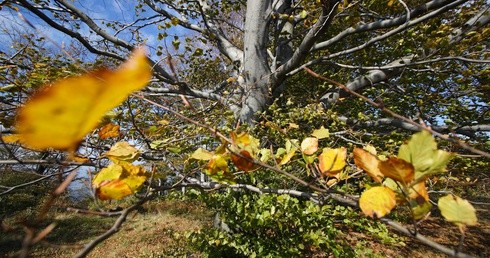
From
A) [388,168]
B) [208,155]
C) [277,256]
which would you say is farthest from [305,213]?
[388,168]

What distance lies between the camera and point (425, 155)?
528 mm

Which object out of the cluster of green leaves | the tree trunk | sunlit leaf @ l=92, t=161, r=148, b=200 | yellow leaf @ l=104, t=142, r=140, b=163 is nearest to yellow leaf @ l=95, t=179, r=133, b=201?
sunlit leaf @ l=92, t=161, r=148, b=200

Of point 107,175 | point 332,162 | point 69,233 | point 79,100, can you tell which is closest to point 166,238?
point 69,233

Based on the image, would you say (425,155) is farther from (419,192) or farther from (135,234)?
(135,234)

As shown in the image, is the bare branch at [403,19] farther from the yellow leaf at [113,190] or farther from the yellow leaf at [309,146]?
the yellow leaf at [113,190]

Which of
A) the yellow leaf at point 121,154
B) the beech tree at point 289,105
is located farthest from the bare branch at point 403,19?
the yellow leaf at point 121,154

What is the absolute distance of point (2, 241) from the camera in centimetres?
852

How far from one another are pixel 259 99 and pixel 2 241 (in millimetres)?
10023

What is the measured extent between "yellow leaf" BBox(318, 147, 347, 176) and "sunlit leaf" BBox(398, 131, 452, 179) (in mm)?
282

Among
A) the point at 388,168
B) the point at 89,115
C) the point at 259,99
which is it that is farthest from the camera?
the point at 259,99

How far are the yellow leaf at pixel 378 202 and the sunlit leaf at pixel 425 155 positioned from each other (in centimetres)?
11

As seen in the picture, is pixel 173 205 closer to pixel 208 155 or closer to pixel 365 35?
pixel 365 35

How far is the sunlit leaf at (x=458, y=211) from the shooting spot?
20.6 inches

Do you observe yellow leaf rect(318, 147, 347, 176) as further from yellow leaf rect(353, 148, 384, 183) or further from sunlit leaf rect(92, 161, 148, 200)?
sunlit leaf rect(92, 161, 148, 200)
